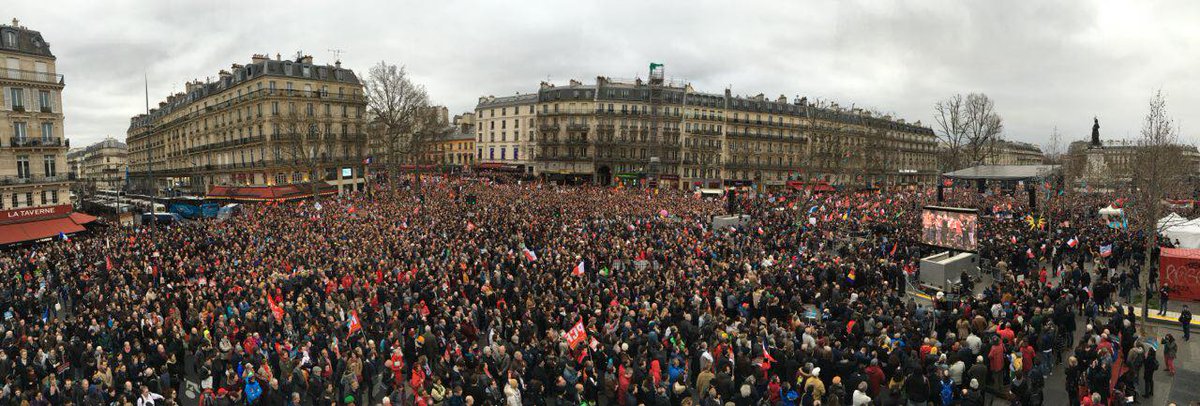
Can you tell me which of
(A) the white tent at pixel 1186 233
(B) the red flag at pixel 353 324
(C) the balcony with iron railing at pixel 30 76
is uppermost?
(C) the balcony with iron railing at pixel 30 76

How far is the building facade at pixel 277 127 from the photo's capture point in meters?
49.3

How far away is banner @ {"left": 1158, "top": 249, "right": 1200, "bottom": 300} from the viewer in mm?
16245

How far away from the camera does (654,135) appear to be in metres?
69.7

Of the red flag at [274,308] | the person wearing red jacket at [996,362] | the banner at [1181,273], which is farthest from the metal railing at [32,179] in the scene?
the banner at [1181,273]

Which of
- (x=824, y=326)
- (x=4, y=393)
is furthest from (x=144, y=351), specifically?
(x=824, y=326)

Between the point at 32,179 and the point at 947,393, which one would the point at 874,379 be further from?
the point at 32,179

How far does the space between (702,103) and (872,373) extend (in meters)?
64.9

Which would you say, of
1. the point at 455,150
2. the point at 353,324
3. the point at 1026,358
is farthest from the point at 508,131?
the point at 1026,358

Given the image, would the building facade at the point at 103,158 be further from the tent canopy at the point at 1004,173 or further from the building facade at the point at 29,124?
the tent canopy at the point at 1004,173

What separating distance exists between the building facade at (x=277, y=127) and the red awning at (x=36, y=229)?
15.1 meters

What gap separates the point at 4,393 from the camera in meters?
10.2

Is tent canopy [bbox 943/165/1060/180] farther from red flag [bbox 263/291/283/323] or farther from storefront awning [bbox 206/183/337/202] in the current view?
storefront awning [bbox 206/183/337/202]

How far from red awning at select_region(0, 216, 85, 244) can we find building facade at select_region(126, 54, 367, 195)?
49.4ft

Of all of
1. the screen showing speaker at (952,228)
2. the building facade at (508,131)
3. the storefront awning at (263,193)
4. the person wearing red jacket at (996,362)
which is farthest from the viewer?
the building facade at (508,131)
